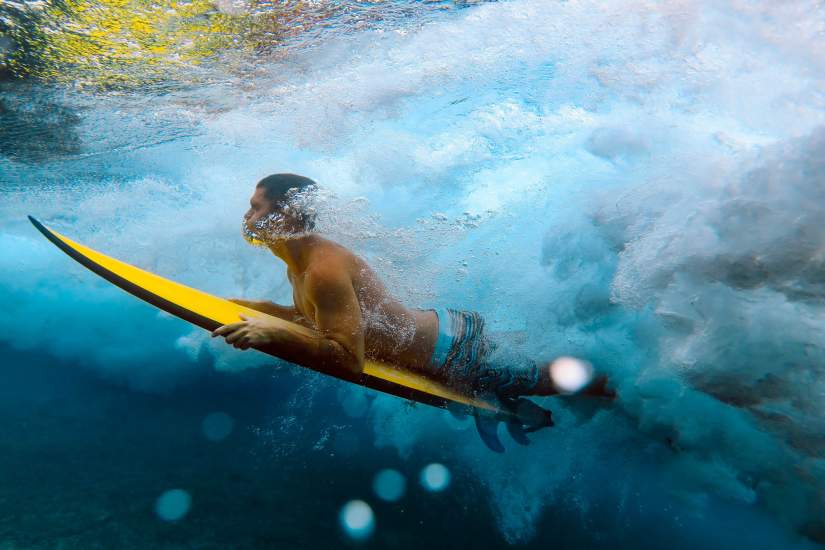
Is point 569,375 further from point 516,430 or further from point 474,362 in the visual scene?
point 474,362

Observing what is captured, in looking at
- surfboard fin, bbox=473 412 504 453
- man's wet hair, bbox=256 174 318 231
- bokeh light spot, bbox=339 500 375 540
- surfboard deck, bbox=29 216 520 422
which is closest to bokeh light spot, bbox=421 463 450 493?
bokeh light spot, bbox=339 500 375 540

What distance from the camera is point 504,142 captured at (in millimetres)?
7055

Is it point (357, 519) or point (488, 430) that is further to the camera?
point (357, 519)

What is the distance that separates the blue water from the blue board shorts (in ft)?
4.70

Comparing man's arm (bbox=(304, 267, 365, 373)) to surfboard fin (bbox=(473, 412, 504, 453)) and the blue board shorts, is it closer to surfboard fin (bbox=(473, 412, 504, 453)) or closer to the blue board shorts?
the blue board shorts

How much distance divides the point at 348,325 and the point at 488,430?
2072 mm

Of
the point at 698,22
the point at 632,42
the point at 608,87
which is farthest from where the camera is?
the point at 608,87

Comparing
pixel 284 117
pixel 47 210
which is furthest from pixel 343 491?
pixel 47 210

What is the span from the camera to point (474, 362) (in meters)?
3.70

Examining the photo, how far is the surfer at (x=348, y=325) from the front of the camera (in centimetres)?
243

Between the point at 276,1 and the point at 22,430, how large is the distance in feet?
44.1

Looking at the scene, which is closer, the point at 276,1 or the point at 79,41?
the point at 276,1

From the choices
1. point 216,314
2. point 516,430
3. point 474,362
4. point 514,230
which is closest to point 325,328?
point 216,314

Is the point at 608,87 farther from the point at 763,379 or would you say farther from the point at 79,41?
the point at 79,41
